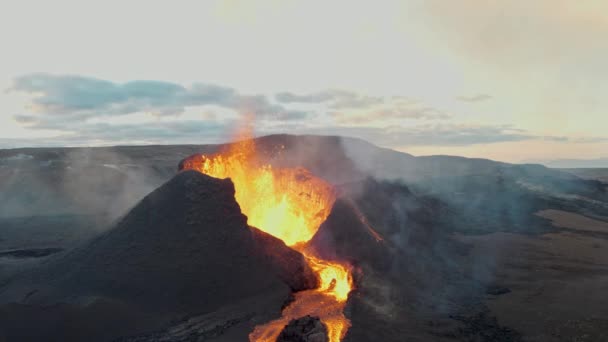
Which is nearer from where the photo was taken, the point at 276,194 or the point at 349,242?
the point at 349,242

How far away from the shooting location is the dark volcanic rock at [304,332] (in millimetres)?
14595

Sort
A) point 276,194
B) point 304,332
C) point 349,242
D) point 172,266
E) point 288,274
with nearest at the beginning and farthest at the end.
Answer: point 304,332 < point 172,266 < point 288,274 < point 349,242 < point 276,194

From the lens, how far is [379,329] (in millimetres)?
16844

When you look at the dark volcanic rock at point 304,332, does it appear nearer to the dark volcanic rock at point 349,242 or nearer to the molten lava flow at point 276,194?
the molten lava flow at point 276,194

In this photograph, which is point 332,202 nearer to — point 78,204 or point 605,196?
point 78,204

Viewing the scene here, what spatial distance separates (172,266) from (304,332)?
27.2 ft

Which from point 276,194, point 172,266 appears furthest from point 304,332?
point 276,194

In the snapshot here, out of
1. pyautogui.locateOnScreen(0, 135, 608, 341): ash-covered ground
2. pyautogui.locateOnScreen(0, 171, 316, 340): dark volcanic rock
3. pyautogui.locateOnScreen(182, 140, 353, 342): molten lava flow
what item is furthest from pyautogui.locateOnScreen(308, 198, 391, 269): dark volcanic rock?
pyautogui.locateOnScreen(0, 171, 316, 340): dark volcanic rock

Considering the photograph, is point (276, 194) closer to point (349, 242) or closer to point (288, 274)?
point (349, 242)

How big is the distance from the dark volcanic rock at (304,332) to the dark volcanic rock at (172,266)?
15.6ft

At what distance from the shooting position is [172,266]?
2003 cm

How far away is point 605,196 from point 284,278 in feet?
210

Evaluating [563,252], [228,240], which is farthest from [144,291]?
[563,252]

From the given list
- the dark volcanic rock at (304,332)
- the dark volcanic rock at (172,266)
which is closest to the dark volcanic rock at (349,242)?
the dark volcanic rock at (172,266)
